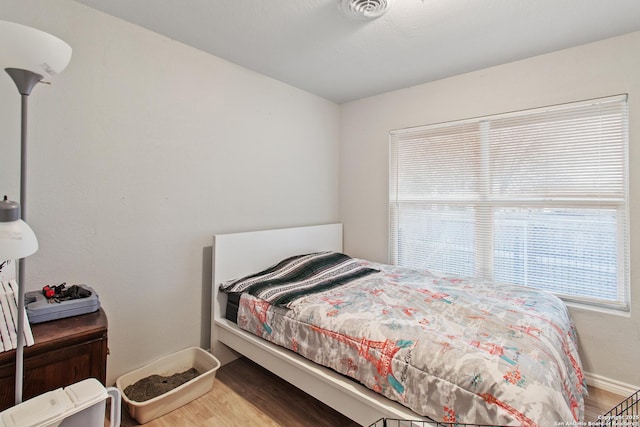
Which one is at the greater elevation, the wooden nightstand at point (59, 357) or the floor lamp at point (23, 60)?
the floor lamp at point (23, 60)

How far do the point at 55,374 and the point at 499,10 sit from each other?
115 inches

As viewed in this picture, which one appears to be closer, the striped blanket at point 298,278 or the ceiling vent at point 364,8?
the ceiling vent at point 364,8

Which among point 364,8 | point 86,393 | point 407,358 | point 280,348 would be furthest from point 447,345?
point 364,8

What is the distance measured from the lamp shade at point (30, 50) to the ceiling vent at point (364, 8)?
1.37 metres

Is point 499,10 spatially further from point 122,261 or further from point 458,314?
point 122,261

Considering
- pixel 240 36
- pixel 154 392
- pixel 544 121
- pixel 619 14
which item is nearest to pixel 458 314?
pixel 544 121

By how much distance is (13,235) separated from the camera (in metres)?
0.98

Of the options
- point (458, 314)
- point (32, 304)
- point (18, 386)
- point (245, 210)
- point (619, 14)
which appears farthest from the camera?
point (245, 210)

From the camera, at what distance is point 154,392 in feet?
6.16

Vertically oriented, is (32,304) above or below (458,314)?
above

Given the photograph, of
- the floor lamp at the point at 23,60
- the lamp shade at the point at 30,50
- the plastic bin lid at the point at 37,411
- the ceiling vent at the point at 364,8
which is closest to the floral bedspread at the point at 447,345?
the plastic bin lid at the point at 37,411

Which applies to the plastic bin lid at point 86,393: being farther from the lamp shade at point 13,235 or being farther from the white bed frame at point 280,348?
the white bed frame at point 280,348

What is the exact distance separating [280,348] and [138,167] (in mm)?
1472

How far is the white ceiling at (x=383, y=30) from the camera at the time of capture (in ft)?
5.79
